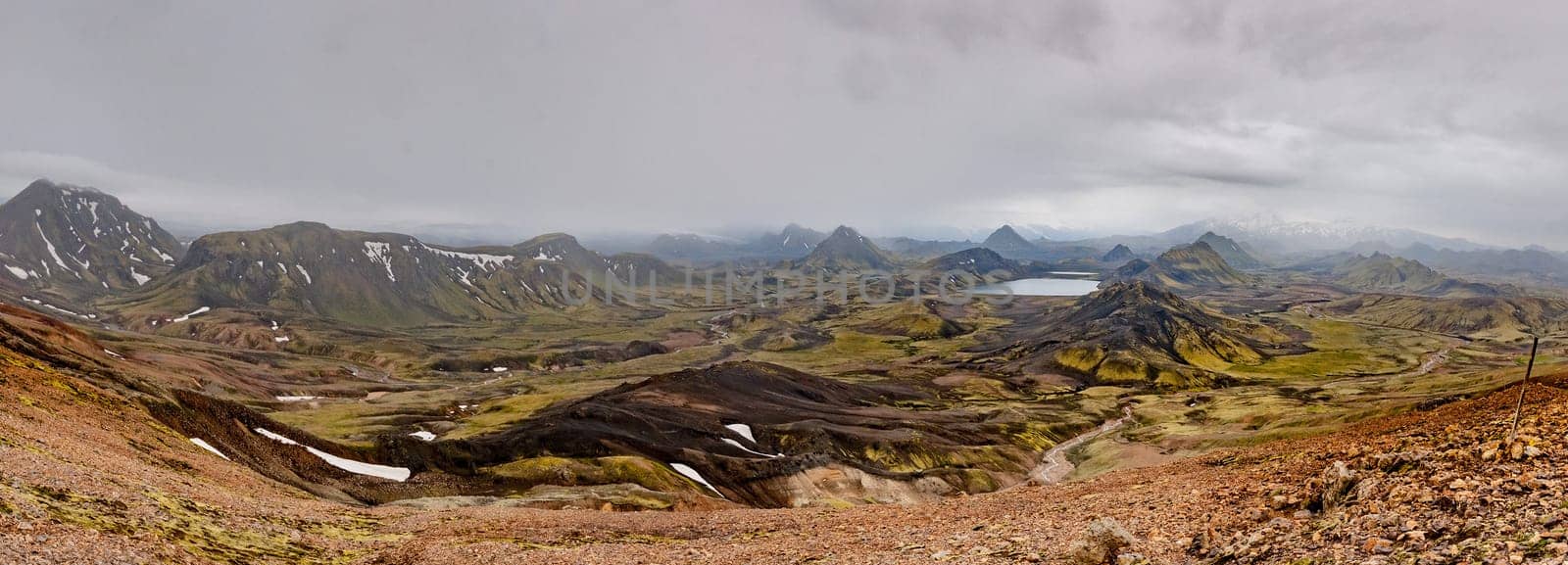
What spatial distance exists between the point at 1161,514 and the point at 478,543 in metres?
29.0

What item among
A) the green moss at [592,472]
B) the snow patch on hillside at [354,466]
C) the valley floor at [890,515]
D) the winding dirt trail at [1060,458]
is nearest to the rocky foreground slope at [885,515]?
the valley floor at [890,515]

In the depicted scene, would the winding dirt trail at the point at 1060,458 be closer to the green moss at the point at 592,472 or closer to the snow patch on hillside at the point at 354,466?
the green moss at the point at 592,472

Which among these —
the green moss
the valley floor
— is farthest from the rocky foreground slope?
the green moss

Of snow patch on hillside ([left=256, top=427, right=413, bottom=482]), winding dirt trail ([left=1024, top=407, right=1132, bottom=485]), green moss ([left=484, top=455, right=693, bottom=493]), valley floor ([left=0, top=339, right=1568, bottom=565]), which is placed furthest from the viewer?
winding dirt trail ([left=1024, top=407, right=1132, bottom=485])

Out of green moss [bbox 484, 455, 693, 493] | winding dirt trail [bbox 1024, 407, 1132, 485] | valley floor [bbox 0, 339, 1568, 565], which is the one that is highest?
valley floor [bbox 0, 339, 1568, 565]

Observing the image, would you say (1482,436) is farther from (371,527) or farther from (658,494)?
(658,494)

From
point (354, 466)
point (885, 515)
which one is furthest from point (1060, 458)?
point (354, 466)

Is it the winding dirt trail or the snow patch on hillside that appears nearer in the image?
the snow patch on hillside

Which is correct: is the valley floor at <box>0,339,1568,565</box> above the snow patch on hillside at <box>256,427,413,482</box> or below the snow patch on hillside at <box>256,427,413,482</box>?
above

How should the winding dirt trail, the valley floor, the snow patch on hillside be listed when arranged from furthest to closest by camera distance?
the winding dirt trail, the snow patch on hillside, the valley floor

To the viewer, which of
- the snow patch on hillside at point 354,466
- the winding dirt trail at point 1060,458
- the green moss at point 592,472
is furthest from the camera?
the winding dirt trail at point 1060,458

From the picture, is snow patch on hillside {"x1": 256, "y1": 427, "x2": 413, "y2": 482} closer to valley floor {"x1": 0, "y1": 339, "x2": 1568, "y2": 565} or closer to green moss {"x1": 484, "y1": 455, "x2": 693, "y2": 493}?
green moss {"x1": 484, "y1": 455, "x2": 693, "y2": 493}

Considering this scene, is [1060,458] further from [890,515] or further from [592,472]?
[890,515]

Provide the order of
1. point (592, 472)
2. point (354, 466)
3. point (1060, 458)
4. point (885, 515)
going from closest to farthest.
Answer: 1. point (885, 515)
2. point (354, 466)
3. point (592, 472)
4. point (1060, 458)
